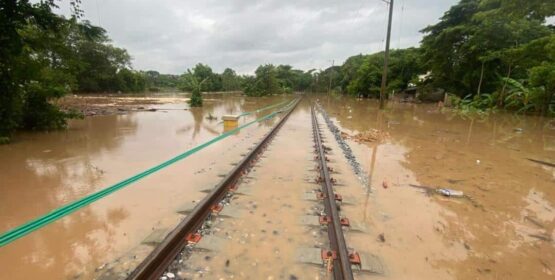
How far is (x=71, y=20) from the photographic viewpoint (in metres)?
9.20

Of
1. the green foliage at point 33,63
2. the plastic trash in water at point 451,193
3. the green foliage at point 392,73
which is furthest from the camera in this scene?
the green foliage at point 392,73

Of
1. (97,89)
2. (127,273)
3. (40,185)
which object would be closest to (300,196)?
(127,273)

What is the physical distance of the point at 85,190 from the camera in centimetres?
557

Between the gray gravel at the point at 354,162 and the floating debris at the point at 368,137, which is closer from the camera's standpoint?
the gray gravel at the point at 354,162

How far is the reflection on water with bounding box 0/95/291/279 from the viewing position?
11.3 ft

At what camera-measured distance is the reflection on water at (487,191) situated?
3650 mm

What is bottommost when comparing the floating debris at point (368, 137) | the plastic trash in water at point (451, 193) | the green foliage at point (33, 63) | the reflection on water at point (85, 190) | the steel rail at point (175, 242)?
the floating debris at point (368, 137)

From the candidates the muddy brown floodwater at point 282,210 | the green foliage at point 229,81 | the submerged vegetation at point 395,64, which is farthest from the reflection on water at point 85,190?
the green foliage at point 229,81

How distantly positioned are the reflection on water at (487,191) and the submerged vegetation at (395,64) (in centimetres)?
414

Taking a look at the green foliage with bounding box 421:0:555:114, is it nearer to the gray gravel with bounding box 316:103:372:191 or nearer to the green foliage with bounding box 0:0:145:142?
the gray gravel with bounding box 316:103:372:191

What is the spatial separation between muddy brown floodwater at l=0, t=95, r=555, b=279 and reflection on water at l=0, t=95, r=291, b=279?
0.02 metres

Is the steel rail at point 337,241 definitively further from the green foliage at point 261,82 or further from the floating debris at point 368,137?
the green foliage at point 261,82

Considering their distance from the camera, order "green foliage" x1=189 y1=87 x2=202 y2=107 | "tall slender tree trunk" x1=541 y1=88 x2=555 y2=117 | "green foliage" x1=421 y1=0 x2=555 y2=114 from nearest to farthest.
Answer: "tall slender tree trunk" x1=541 y1=88 x2=555 y2=117 → "green foliage" x1=421 y1=0 x2=555 y2=114 → "green foliage" x1=189 y1=87 x2=202 y2=107

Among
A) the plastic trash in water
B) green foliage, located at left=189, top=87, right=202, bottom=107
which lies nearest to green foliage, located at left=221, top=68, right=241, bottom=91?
green foliage, located at left=189, top=87, right=202, bottom=107
